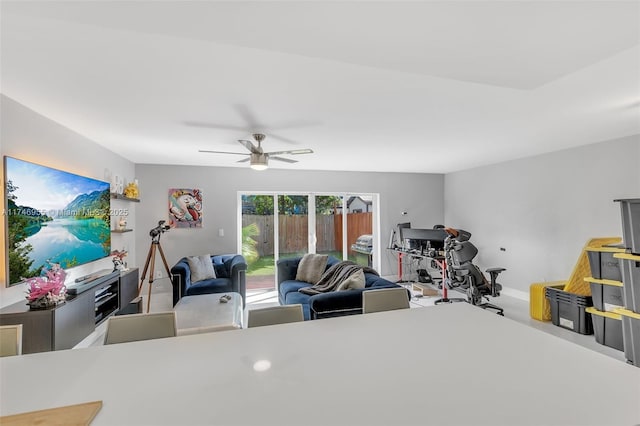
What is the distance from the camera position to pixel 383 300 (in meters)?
2.05

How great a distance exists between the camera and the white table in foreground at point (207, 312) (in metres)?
2.89

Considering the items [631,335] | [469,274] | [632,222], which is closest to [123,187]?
[469,274]

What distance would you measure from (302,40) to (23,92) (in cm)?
227

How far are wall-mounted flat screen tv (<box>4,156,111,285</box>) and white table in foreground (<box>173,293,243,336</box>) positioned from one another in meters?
1.17

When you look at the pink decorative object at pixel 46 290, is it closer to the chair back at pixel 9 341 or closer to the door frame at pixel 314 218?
the chair back at pixel 9 341

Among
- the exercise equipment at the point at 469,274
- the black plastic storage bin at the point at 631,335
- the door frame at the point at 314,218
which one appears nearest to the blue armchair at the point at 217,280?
the door frame at the point at 314,218

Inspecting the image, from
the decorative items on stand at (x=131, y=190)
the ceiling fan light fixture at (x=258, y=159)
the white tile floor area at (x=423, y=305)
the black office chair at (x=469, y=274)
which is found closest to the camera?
the ceiling fan light fixture at (x=258, y=159)

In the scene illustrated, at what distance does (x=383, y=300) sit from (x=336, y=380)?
1099mm

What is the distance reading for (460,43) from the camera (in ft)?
4.36

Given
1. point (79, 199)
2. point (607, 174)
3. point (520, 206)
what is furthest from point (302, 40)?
point (520, 206)

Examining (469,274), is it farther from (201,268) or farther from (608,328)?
(201,268)

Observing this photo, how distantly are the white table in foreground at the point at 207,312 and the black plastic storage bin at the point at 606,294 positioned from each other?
148 inches

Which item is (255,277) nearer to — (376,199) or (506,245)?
(376,199)

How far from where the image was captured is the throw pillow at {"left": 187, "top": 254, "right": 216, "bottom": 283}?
4531mm
